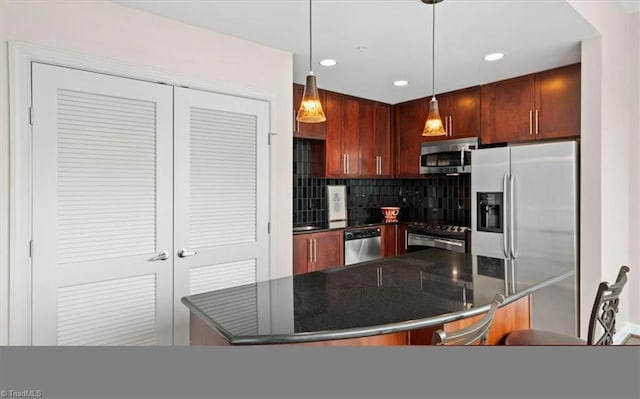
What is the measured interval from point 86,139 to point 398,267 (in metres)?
1.84

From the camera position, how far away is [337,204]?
441 cm

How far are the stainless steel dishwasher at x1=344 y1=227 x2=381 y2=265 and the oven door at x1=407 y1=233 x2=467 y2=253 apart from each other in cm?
39

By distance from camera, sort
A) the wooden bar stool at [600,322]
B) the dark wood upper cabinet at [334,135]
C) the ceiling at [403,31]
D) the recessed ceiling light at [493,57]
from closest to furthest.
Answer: the wooden bar stool at [600,322], the ceiling at [403,31], the recessed ceiling light at [493,57], the dark wood upper cabinet at [334,135]

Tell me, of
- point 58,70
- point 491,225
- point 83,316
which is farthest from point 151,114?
point 491,225

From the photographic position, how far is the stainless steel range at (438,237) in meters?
A: 3.68

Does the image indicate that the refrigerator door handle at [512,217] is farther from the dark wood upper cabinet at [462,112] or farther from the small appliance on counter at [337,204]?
the small appliance on counter at [337,204]

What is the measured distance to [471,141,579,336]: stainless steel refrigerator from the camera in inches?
108

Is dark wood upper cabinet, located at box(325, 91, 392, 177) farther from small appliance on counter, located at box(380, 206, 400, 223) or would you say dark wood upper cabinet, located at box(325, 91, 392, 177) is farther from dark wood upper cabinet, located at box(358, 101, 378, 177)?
small appliance on counter, located at box(380, 206, 400, 223)

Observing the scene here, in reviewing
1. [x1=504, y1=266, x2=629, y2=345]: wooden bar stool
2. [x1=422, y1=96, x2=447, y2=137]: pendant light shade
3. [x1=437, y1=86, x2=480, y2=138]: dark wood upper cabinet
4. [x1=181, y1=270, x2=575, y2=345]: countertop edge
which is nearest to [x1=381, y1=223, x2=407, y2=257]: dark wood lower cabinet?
[x1=437, y1=86, x2=480, y2=138]: dark wood upper cabinet

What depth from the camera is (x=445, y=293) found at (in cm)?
147

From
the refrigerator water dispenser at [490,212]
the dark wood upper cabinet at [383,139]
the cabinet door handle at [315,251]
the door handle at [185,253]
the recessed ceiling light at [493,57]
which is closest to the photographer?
the door handle at [185,253]

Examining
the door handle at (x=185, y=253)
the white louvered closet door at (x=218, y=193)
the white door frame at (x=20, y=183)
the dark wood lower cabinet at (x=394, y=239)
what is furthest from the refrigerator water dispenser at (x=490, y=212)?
the white door frame at (x=20, y=183)

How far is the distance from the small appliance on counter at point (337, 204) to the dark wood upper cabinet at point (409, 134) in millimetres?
739

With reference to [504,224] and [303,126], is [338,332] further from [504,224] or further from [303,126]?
[303,126]
